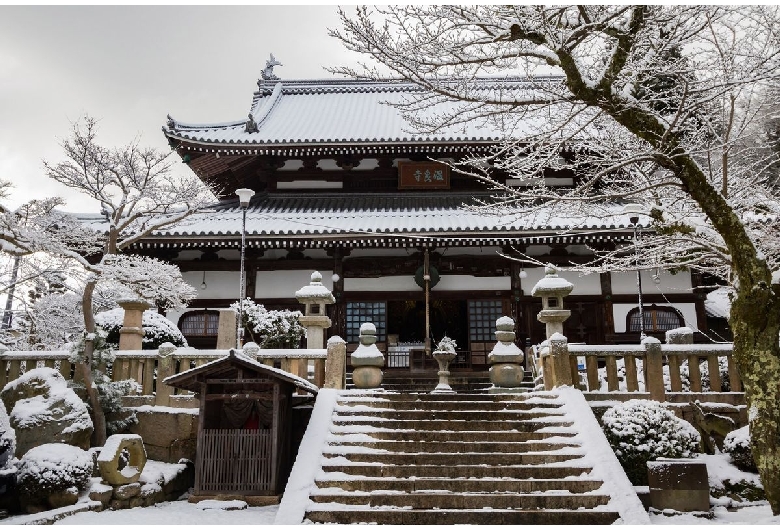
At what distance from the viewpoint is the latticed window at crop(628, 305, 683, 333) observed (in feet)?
52.3

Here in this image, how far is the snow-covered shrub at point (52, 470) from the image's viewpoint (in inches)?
327

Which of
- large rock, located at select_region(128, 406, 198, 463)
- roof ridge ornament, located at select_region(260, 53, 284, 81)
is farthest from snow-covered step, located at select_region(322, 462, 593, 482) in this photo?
roof ridge ornament, located at select_region(260, 53, 284, 81)

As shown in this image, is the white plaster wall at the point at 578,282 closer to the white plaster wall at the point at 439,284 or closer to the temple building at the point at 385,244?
the temple building at the point at 385,244

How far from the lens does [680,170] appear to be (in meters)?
7.20

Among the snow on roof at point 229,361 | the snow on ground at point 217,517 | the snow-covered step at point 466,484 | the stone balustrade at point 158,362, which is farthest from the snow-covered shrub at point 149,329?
the snow-covered step at point 466,484

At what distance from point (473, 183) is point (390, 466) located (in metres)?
12.4

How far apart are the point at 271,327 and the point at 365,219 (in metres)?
4.16

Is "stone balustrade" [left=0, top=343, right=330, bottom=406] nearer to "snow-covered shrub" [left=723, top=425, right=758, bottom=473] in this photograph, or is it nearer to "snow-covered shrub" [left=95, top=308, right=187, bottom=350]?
"snow-covered shrub" [left=95, top=308, right=187, bottom=350]

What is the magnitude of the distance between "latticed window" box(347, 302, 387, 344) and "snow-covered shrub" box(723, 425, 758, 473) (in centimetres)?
927

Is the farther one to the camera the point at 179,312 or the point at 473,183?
the point at 473,183

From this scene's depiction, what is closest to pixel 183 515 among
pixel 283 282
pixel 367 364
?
pixel 367 364

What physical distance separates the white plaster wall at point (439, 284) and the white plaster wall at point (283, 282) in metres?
0.63

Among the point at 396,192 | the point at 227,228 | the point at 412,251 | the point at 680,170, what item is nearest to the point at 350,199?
the point at 396,192

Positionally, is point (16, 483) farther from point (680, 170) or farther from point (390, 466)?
point (680, 170)
